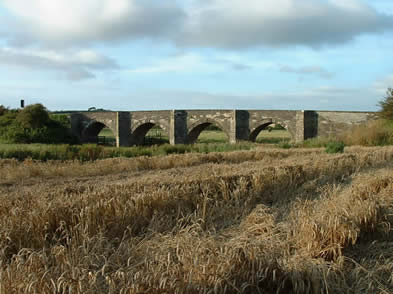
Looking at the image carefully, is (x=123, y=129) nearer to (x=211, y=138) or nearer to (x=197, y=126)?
(x=197, y=126)

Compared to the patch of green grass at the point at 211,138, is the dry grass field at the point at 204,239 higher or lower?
higher

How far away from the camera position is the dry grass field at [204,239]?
8.95 feet

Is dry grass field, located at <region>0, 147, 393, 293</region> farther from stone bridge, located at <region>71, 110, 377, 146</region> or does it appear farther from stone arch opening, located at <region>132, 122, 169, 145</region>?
stone arch opening, located at <region>132, 122, 169, 145</region>

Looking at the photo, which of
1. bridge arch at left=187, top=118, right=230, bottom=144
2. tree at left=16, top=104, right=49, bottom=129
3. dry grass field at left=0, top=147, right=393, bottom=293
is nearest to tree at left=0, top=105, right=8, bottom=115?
tree at left=16, top=104, right=49, bottom=129

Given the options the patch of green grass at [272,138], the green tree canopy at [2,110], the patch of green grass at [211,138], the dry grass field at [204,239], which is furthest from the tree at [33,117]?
the dry grass field at [204,239]

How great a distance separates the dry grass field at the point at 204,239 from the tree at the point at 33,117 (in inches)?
1137

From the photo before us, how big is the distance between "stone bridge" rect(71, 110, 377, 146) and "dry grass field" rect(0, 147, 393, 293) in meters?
21.3

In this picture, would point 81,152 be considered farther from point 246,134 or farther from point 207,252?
point 246,134

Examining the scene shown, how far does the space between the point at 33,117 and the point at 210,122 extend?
535 inches

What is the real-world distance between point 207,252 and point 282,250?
68cm

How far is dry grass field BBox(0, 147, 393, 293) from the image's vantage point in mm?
2727

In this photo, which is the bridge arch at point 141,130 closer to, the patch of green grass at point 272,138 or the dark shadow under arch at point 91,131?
the dark shadow under arch at point 91,131

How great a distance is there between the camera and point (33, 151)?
56.5 ft

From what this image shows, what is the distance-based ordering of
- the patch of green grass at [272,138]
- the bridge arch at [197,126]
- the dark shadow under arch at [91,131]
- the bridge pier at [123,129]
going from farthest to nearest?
the dark shadow under arch at [91,131] → the bridge pier at [123,129] → the patch of green grass at [272,138] → the bridge arch at [197,126]
